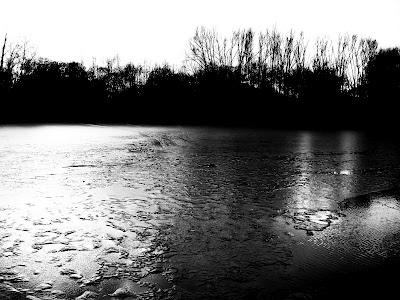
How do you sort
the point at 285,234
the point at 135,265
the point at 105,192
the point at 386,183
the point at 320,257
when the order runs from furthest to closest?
the point at 386,183 < the point at 105,192 < the point at 285,234 < the point at 320,257 < the point at 135,265

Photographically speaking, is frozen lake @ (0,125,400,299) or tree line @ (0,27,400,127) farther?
tree line @ (0,27,400,127)

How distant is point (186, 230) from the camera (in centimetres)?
390

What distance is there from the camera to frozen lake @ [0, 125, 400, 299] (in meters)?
2.70

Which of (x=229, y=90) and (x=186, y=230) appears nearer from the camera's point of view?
(x=186, y=230)

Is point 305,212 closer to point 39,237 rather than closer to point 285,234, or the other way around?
point 285,234

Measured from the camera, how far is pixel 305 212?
4.71 metres

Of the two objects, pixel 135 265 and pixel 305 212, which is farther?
pixel 305 212

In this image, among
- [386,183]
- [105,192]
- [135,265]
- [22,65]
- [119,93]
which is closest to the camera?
[135,265]

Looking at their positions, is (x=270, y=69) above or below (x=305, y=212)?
above

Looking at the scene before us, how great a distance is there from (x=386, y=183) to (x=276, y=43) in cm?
4170

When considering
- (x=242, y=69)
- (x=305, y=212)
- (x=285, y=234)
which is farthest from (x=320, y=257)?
(x=242, y=69)

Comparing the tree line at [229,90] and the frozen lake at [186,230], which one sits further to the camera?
the tree line at [229,90]

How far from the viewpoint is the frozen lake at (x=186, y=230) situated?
8.86 feet

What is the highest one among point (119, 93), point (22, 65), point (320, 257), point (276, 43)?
point (276, 43)
